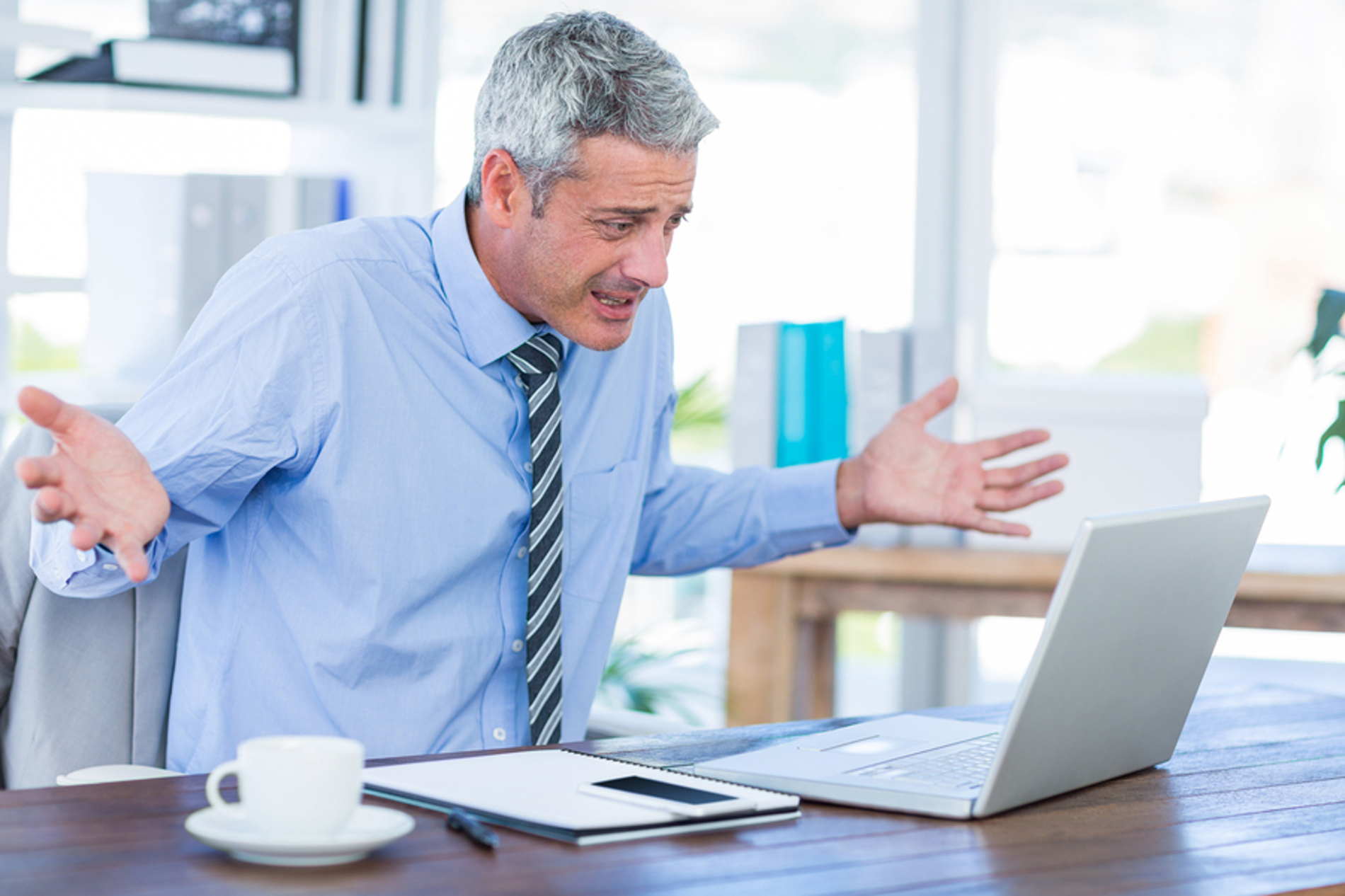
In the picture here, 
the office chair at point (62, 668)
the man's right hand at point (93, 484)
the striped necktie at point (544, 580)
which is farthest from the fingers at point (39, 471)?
the striped necktie at point (544, 580)

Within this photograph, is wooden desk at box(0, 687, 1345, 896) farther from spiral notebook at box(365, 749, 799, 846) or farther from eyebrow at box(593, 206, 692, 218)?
eyebrow at box(593, 206, 692, 218)

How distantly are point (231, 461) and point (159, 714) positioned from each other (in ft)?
0.93

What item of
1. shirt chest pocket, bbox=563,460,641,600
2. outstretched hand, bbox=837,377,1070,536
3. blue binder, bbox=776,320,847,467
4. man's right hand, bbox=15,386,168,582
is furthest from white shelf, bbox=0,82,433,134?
man's right hand, bbox=15,386,168,582

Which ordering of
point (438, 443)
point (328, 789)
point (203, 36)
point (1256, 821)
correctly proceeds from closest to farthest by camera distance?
point (328, 789) < point (1256, 821) < point (438, 443) < point (203, 36)

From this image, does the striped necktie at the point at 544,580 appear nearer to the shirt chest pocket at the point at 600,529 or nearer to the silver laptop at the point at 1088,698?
the shirt chest pocket at the point at 600,529

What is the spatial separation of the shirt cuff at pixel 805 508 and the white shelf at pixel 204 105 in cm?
126

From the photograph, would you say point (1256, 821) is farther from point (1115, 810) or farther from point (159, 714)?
point (159, 714)

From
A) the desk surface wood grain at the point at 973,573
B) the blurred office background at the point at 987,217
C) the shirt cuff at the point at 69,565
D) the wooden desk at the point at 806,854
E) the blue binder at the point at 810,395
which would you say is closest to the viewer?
the wooden desk at the point at 806,854

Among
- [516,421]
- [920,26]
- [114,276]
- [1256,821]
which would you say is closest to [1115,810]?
[1256,821]

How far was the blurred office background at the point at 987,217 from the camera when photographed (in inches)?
110

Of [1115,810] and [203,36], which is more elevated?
[203,36]

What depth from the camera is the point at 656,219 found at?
149 cm

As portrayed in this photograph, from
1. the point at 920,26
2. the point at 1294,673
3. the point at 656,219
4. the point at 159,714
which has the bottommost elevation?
the point at 1294,673

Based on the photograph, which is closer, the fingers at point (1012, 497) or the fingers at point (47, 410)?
the fingers at point (47, 410)
